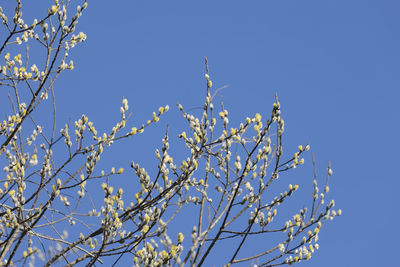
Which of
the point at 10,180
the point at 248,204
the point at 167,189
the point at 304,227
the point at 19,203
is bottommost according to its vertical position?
the point at 304,227

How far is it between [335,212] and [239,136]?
3.51ft

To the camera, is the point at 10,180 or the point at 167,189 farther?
the point at 10,180

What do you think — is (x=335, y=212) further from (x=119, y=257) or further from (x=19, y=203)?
(x=19, y=203)

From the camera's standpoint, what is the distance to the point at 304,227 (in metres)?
4.20

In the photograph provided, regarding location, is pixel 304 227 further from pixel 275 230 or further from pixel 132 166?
pixel 132 166

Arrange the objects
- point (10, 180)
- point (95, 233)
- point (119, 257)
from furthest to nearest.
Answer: point (10, 180) → point (95, 233) → point (119, 257)

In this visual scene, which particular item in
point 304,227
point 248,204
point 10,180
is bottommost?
point 304,227

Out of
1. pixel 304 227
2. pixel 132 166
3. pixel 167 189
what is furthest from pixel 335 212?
pixel 132 166

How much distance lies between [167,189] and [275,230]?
3.11 ft

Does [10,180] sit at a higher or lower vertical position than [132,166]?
higher

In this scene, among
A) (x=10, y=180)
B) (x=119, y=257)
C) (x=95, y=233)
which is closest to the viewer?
(x=119, y=257)

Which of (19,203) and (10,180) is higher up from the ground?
(10,180)

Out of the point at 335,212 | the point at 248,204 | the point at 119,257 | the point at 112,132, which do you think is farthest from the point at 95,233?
the point at 335,212

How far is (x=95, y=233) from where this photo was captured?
4055 mm
